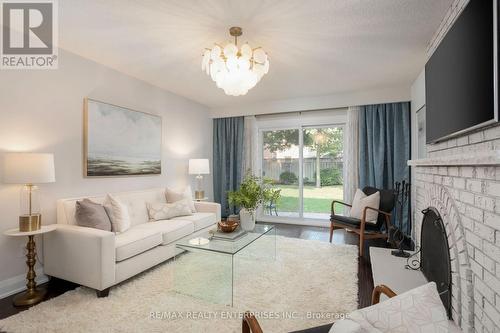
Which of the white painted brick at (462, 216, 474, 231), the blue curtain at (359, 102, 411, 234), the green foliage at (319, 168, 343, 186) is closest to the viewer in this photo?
the white painted brick at (462, 216, 474, 231)

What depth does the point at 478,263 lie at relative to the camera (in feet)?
4.44

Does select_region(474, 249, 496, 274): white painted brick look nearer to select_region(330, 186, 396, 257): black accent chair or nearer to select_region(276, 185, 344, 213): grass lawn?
select_region(330, 186, 396, 257): black accent chair

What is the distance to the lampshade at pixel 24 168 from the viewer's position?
219 cm

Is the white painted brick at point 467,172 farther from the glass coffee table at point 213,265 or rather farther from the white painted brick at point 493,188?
the glass coffee table at point 213,265

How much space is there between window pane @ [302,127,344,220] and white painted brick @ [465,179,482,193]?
3.45m

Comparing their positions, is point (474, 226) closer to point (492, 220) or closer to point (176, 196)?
point (492, 220)

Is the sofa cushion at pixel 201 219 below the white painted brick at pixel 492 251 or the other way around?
below

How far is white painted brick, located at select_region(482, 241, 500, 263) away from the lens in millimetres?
1174

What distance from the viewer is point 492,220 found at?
1221 millimetres

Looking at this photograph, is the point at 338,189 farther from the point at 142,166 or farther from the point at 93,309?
the point at 93,309

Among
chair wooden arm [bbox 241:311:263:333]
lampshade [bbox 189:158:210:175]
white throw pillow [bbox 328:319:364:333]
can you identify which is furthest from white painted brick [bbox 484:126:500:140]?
lampshade [bbox 189:158:210:175]

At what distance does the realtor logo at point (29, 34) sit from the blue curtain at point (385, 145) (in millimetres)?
4519

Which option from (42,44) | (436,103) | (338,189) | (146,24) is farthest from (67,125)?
(338,189)

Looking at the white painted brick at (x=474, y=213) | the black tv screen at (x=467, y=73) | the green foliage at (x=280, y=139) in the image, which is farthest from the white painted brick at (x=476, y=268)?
the green foliage at (x=280, y=139)
